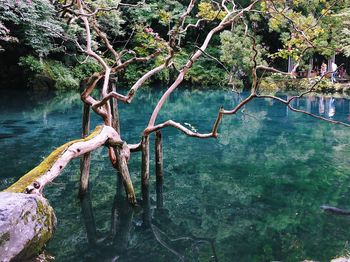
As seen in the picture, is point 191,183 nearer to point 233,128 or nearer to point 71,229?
point 71,229

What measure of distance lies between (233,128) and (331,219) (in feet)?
31.7

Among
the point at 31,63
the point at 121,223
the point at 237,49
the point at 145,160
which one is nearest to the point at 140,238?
the point at 121,223

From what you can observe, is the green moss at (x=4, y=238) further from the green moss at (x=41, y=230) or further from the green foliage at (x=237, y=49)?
the green foliage at (x=237, y=49)

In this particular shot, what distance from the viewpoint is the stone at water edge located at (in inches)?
143

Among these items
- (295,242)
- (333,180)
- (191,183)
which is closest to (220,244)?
(295,242)

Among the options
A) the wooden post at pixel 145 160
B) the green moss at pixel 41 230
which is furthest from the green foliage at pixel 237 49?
the green moss at pixel 41 230

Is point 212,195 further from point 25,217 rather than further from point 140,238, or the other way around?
point 25,217

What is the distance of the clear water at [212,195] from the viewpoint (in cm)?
604

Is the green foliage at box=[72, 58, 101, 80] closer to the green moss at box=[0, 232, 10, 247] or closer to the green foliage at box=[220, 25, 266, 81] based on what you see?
the green foliage at box=[220, 25, 266, 81]

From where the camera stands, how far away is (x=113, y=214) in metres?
7.25

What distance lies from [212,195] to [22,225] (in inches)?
202

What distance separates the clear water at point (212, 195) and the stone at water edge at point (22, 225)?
1.60 m

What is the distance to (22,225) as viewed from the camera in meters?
3.80

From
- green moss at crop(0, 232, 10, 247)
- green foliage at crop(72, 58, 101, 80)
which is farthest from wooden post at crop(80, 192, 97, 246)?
green foliage at crop(72, 58, 101, 80)
